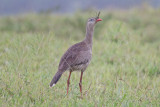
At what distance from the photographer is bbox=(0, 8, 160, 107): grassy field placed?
13.0 feet

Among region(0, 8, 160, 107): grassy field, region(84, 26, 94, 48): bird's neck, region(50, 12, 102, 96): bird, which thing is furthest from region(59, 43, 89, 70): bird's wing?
region(0, 8, 160, 107): grassy field

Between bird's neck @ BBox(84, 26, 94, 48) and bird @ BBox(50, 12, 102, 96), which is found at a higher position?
bird's neck @ BBox(84, 26, 94, 48)

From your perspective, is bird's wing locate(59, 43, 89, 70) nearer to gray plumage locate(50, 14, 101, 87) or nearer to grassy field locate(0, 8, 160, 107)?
gray plumage locate(50, 14, 101, 87)

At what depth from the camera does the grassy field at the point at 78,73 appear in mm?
3965

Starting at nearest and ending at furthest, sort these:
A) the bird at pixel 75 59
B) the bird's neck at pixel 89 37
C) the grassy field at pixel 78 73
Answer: the grassy field at pixel 78 73 → the bird at pixel 75 59 → the bird's neck at pixel 89 37

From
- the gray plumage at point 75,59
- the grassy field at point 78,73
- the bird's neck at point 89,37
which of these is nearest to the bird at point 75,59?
the gray plumage at point 75,59

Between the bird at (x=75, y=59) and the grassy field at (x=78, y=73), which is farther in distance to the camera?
the bird at (x=75, y=59)

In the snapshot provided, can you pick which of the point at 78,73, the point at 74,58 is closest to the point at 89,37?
the point at 74,58

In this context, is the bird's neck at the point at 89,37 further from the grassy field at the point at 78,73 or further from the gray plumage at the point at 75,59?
the grassy field at the point at 78,73

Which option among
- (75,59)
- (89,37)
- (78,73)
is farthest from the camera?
(78,73)

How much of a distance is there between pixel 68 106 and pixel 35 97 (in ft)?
1.62

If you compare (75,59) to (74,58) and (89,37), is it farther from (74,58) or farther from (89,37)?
(89,37)

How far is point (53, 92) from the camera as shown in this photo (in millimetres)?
4199

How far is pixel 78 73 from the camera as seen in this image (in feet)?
19.3
